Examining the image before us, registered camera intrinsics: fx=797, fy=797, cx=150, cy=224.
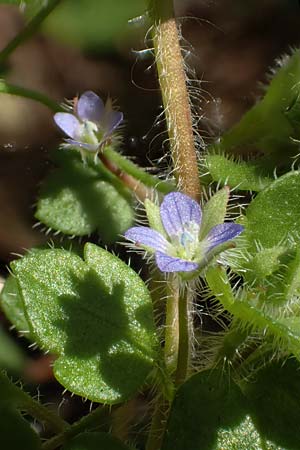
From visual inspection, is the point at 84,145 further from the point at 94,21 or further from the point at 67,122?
the point at 94,21

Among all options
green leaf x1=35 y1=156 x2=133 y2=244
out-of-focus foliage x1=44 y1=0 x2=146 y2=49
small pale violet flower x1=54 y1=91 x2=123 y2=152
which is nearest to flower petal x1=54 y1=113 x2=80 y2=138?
small pale violet flower x1=54 y1=91 x2=123 y2=152

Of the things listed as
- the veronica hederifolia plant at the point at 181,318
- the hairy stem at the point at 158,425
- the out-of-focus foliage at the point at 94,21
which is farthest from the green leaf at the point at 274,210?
the out-of-focus foliage at the point at 94,21

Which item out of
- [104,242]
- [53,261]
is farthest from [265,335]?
[104,242]

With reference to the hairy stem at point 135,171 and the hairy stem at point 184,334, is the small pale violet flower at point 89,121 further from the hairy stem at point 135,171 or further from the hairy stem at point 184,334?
the hairy stem at point 184,334

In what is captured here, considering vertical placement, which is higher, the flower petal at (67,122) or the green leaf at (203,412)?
the flower petal at (67,122)

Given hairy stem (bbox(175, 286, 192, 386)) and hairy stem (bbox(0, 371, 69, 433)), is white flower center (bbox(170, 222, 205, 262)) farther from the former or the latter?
hairy stem (bbox(0, 371, 69, 433))

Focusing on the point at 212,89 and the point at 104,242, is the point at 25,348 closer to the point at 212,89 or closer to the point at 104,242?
the point at 104,242

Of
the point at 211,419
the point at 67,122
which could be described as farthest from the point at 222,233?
the point at 67,122
